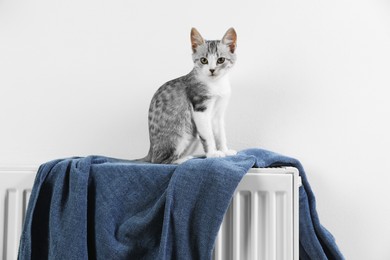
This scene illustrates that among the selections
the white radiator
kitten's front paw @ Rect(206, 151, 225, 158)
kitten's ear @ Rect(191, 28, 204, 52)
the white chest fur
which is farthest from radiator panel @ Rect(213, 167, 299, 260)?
kitten's ear @ Rect(191, 28, 204, 52)

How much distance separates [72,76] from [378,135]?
3.07ft

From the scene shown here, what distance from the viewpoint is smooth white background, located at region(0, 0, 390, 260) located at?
4.16ft

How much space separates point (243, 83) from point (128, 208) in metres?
0.56

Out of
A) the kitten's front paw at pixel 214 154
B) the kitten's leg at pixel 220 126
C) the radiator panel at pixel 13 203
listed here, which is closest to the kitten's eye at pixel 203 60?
the kitten's leg at pixel 220 126

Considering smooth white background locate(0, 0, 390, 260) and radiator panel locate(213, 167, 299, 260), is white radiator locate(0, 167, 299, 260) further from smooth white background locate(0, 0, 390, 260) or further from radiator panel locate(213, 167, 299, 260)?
smooth white background locate(0, 0, 390, 260)

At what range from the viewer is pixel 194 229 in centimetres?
Answer: 86

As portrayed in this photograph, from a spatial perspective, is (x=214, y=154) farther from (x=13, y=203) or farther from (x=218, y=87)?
(x=13, y=203)

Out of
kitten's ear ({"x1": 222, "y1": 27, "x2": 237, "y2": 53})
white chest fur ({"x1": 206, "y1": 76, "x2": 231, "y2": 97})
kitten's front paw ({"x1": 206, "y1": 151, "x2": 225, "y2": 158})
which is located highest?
kitten's ear ({"x1": 222, "y1": 27, "x2": 237, "y2": 53})

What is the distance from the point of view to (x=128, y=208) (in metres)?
0.92

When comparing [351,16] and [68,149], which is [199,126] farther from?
[351,16]

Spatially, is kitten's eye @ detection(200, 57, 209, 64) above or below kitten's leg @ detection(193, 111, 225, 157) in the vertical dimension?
above

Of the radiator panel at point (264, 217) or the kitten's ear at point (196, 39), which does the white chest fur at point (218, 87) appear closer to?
the kitten's ear at point (196, 39)

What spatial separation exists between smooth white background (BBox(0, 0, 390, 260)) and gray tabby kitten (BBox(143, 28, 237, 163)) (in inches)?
10.1

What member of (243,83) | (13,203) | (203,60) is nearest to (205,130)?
(203,60)
